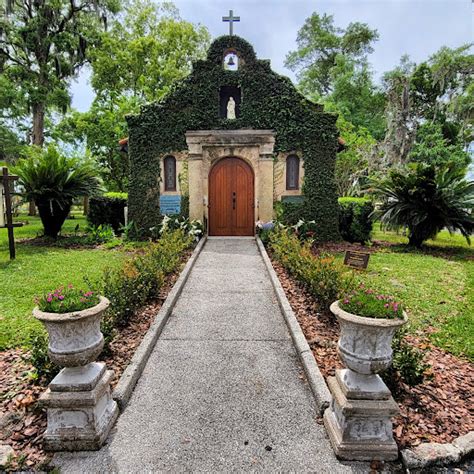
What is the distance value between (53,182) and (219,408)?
10475 mm

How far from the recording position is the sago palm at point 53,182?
10.6 meters

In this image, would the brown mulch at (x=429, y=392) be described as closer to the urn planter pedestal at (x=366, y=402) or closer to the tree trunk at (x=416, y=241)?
the urn planter pedestal at (x=366, y=402)

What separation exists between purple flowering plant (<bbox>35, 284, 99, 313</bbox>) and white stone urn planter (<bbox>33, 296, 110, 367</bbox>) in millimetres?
60

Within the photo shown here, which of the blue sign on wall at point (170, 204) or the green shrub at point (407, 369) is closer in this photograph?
the green shrub at point (407, 369)

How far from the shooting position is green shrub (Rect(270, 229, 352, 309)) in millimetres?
4980

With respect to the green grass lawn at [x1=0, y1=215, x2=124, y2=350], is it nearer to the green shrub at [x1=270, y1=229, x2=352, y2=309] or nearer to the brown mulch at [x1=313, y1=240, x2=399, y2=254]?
the green shrub at [x1=270, y1=229, x2=352, y2=309]

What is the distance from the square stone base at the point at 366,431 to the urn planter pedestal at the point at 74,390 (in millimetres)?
1980

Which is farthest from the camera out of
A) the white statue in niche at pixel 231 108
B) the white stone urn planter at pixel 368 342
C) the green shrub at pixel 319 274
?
the white statue in niche at pixel 231 108

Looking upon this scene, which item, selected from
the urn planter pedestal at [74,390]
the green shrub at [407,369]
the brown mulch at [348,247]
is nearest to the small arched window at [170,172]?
the brown mulch at [348,247]

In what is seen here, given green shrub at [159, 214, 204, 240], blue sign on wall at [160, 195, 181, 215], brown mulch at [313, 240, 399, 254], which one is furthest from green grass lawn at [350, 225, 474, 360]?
blue sign on wall at [160, 195, 181, 215]

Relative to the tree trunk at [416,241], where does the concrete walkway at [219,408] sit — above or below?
below

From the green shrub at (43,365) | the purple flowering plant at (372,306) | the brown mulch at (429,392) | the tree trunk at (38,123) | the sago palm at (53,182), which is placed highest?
the tree trunk at (38,123)

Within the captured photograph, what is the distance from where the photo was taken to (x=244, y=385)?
11.1 feet

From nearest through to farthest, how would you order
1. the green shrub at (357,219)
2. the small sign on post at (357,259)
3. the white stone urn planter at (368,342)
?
the white stone urn planter at (368,342) < the small sign on post at (357,259) < the green shrub at (357,219)
